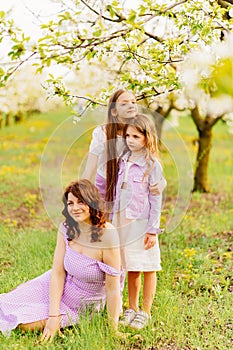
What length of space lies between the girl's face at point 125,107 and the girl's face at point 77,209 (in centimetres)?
63

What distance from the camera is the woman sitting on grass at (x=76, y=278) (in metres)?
3.29

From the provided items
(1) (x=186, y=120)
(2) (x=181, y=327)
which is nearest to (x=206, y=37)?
(2) (x=181, y=327)

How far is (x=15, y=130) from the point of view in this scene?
58.7 feet

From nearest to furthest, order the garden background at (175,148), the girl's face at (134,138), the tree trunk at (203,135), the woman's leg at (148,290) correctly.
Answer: the garden background at (175,148)
the girl's face at (134,138)
the woman's leg at (148,290)
the tree trunk at (203,135)

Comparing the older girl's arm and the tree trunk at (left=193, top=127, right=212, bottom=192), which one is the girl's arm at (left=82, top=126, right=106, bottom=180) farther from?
the tree trunk at (left=193, top=127, right=212, bottom=192)

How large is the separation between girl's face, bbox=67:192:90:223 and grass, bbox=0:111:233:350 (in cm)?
62

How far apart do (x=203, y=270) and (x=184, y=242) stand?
861mm

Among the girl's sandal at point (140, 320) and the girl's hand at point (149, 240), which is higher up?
the girl's hand at point (149, 240)

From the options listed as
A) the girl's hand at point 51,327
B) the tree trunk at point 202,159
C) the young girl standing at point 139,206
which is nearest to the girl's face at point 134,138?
the young girl standing at point 139,206

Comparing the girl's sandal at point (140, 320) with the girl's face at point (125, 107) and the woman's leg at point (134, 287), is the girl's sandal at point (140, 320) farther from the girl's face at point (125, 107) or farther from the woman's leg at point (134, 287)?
the girl's face at point (125, 107)

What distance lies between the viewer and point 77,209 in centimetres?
328

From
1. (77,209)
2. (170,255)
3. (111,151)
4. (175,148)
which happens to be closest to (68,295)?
(77,209)

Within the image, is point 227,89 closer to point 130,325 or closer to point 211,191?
point 130,325

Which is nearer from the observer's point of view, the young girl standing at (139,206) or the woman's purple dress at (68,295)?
the woman's purple dress at (68,295)
